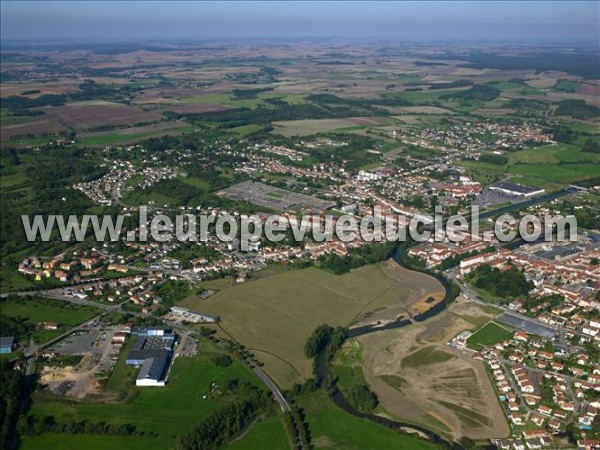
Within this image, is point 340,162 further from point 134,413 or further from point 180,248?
point 134,413

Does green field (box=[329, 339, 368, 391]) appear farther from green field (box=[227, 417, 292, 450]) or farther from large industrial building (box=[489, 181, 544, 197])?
large industrial building (box=[489, 181, 544, 197])

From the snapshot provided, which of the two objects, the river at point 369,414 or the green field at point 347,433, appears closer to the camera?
the green field at point 347,433

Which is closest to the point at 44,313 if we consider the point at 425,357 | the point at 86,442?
the point at 86,442

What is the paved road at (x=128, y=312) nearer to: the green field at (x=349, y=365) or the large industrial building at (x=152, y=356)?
the large industrial building at (x=152, y=356)

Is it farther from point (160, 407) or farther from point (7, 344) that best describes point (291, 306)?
point (7, 344)

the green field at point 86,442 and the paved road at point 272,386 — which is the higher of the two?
the paved road at point 272,386

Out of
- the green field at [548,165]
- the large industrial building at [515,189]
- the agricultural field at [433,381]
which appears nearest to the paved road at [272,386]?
the agricultural field at [433,381]
